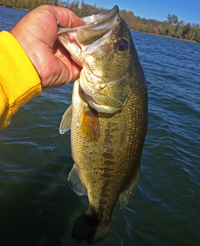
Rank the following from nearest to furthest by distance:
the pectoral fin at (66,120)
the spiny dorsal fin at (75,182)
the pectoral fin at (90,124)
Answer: the pectoral fin at (90,124), the pectoral fin at (66,120), the spiny dorsal fin at (75,182)

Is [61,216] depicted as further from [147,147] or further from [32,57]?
[147,147]

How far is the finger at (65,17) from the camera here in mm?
2002

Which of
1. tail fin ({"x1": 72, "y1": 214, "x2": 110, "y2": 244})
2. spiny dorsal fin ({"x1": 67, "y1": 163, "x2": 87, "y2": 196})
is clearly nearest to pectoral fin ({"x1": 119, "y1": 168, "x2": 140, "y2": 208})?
tail fin ({"x1": 72, "y1": 214, "x2": 110, "y2": 244})

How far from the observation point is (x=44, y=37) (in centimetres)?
188

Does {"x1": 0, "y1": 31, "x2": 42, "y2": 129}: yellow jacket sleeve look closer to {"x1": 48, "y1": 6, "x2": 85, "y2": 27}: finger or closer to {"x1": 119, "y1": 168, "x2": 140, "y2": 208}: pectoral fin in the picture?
{"x1": 48, "y1": 6, "x2": 85, "y2": 27}: finger

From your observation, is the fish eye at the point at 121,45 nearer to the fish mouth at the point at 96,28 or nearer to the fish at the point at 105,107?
the fish at the point at 105,107

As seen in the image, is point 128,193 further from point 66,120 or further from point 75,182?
point 66,120

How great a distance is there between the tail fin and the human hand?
1.60 m

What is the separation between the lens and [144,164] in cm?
527

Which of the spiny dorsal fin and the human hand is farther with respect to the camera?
the spiny dorsal fin

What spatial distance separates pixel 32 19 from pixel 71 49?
1.41 feet

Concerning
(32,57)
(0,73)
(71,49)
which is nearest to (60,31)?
(71,49)

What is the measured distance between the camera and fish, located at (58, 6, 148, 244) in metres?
1.90

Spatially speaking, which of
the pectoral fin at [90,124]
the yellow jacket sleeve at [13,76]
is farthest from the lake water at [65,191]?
the yellow jacket sleeve at [13,76]
